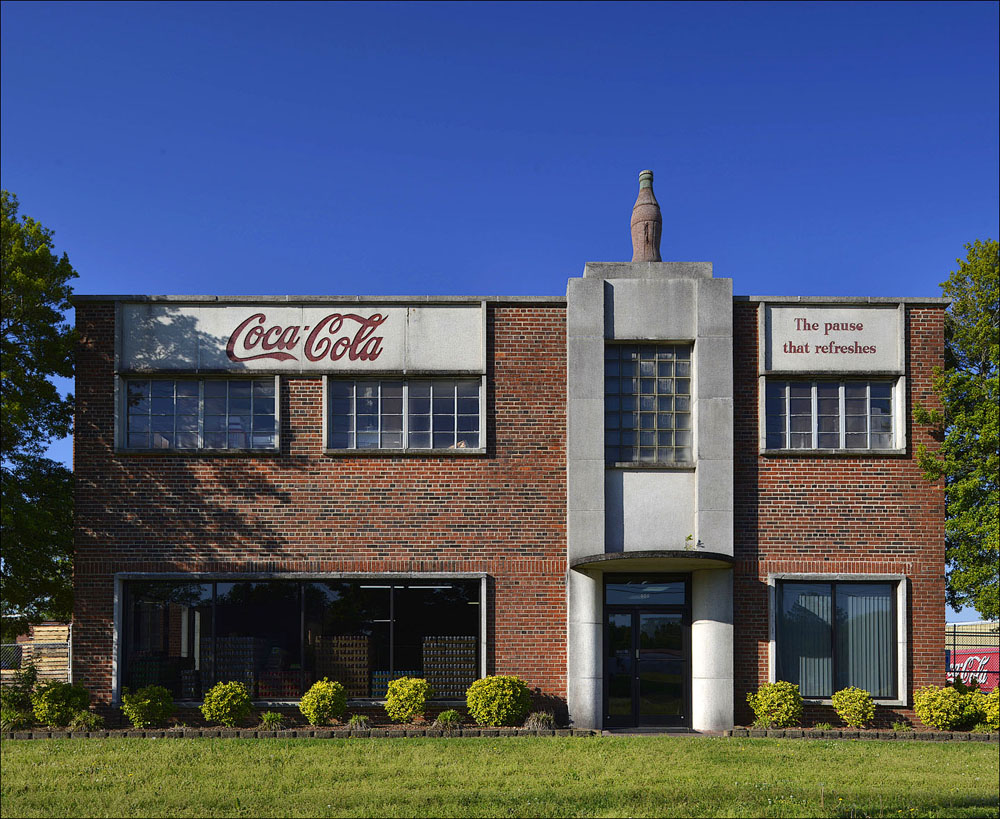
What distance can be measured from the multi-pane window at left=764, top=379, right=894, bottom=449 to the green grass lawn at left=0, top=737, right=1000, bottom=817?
5.46 m

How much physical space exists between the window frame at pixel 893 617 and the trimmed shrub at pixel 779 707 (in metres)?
0.48

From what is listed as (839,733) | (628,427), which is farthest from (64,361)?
(839,733)

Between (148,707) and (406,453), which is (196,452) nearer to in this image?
(406,453)

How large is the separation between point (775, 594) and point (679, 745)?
12.8ft

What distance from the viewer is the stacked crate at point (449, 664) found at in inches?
719

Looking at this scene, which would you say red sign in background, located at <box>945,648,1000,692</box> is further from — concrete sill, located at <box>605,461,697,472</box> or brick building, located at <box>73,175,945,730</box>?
concrete sill, located at <box>605,461,697,472</box>

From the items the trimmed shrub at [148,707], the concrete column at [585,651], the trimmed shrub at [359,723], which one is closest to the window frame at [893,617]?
Answer: the concrete column at [585,651]

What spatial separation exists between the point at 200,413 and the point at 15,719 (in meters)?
6.12

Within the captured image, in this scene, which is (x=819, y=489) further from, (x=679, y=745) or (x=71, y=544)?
(x=71, y=544)

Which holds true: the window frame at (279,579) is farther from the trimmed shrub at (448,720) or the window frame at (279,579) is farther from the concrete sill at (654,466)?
the concrete sill at (654,466)

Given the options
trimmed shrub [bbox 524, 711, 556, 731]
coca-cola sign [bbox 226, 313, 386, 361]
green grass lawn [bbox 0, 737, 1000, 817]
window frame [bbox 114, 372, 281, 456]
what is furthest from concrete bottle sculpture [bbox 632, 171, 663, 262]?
green grass lawn [bbox 0, 737, 1000, 817]

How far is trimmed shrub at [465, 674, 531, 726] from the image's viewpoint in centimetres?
1736

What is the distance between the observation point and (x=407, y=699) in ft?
57.7

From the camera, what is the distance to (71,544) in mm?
19016
